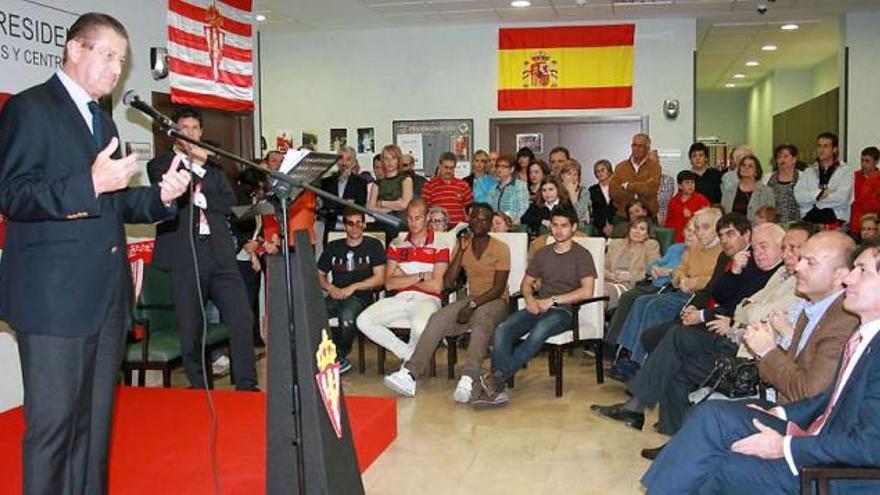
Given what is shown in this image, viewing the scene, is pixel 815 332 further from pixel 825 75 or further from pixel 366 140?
pixel 825 75

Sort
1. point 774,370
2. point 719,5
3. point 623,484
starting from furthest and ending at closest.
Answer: point 719,5, point 623,484, point 774,370

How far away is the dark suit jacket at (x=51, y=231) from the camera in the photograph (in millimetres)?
2082

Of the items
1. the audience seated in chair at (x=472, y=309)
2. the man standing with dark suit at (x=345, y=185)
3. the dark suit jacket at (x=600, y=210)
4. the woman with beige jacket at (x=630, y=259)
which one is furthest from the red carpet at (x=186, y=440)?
the dark suit jacket at (x=600, y=210)

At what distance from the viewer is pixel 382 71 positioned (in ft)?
33.5

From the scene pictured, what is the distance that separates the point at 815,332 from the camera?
9.20ft

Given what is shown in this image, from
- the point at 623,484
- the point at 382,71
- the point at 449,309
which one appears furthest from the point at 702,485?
the point at 382,71

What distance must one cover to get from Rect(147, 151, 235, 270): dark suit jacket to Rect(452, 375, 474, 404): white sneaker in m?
1.50

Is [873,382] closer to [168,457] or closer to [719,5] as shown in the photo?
[168,457]

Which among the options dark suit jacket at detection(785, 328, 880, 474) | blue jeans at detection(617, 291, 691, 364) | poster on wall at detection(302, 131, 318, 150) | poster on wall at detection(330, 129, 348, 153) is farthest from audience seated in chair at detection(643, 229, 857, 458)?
poster on wall at detection(302, 131, 318, 150)

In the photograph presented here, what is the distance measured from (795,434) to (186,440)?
2303 mm

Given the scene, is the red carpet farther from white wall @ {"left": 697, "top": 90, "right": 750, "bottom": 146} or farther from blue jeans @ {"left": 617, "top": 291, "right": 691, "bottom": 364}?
white wall @ {"left": 697, "top": 90, "right": 750, "bottom": 146}

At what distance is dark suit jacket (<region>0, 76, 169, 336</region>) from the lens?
208cm

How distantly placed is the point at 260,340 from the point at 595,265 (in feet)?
8.95

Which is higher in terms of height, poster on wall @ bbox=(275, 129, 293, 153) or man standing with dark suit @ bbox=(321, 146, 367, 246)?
poster on wall @ bbox=(275, 129, 293, 153)
